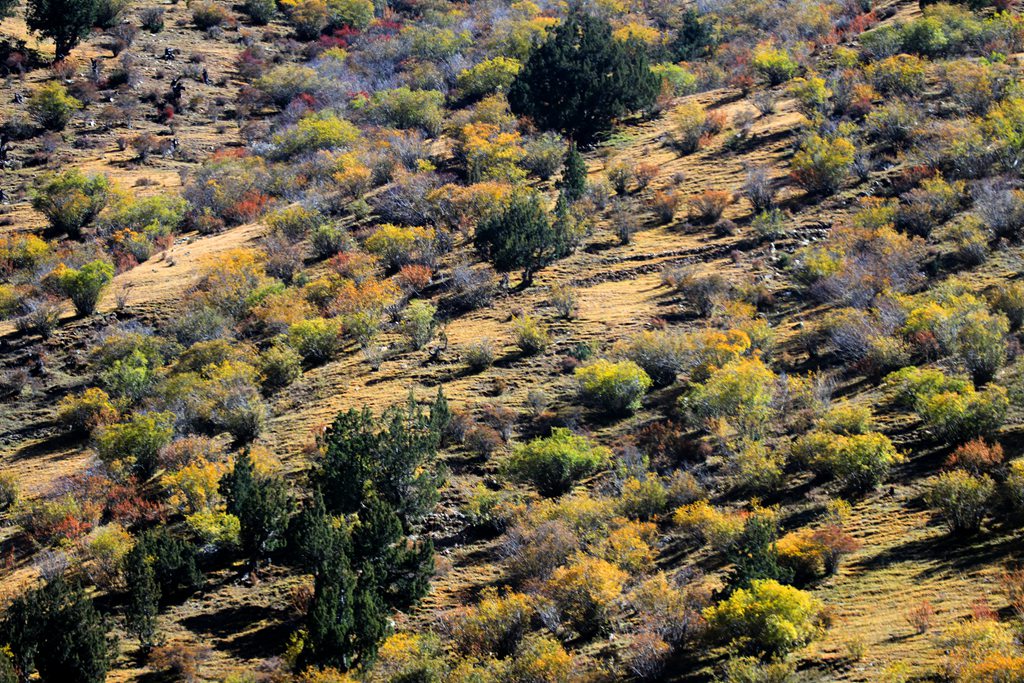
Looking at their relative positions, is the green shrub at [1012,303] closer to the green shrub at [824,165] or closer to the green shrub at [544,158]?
the green shrub at [824,165]

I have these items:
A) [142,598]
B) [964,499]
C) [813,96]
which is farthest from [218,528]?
[813,96]

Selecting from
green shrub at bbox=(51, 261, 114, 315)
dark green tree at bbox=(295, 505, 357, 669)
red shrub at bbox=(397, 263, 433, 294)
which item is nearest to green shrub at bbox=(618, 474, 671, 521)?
dark green tree at bbox=(295, 505, 357, 669)

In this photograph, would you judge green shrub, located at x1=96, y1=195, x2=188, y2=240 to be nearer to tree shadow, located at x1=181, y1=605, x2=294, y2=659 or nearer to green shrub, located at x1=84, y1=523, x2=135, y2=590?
green shrub, located at x1=84, y1=523, x2=135, y2=590

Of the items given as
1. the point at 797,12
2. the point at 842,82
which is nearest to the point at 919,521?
the point at 842,82

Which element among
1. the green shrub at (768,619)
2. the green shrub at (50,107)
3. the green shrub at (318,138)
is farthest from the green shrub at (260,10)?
the green shrub at (768,619)

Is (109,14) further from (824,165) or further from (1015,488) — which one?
(1015,488)

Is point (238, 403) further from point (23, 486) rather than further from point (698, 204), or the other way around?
point (698, 204)
